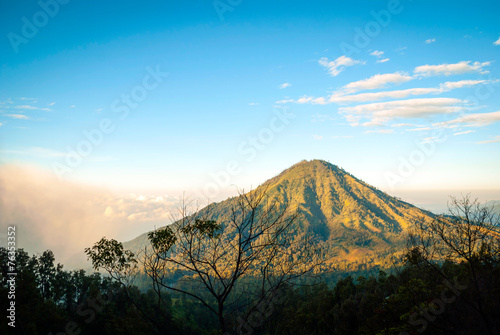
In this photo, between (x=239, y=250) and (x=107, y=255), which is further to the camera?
(x=107, y=255)

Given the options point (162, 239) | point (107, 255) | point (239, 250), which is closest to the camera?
point (239, 250)

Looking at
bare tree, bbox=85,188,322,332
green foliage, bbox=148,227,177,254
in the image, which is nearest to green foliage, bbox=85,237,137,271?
bare tree, bbox=85,188,322,332

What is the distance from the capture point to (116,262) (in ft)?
35.4

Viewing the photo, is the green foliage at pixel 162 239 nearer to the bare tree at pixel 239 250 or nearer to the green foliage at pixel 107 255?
the bare tree at pixel 239 250

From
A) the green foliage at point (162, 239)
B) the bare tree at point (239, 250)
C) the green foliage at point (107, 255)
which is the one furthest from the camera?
the green foliage at point (107, 255)

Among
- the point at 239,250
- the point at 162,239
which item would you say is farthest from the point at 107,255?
the point at 239,250

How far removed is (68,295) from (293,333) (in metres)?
33.5

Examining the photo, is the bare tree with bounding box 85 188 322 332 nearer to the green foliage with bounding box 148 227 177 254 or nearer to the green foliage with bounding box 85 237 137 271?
the green foliage with bounding box 148 227 177 254

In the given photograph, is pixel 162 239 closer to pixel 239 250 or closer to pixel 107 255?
pixel 107 255

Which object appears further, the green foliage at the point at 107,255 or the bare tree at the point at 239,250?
the green foliage at the point at 107,255

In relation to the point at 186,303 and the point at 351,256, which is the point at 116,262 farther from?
the point at 351,256

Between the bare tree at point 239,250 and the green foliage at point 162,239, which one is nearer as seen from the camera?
the bare tree at point 239,250

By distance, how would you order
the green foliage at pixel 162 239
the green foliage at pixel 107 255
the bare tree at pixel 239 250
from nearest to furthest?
the bare tree at pixel 239 250 → the green foliage at pixel 162 239 → the green foliage at pixel 107 255

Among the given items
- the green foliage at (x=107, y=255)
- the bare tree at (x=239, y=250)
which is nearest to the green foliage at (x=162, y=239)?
the bare tree at (x=239, y=250)
